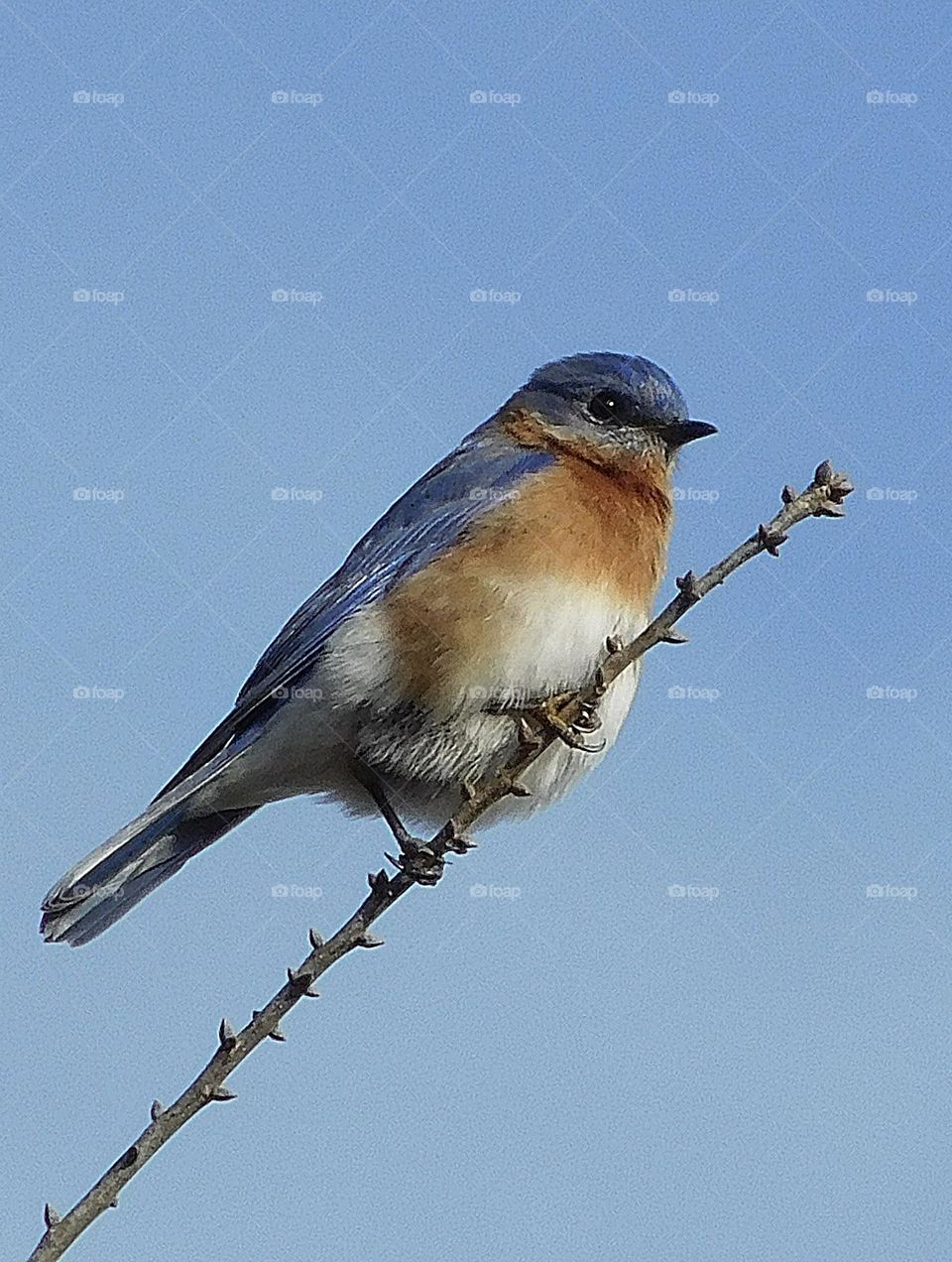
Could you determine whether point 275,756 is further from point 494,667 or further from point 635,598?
point 635,598

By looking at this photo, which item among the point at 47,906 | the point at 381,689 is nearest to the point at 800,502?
the point at 381,689

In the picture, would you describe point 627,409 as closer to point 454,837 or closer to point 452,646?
point 452,646

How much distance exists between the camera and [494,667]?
7750 mm

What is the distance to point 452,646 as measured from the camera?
785 cm

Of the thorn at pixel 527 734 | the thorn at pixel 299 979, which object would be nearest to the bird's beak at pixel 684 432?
the thorn at pixel 527 734

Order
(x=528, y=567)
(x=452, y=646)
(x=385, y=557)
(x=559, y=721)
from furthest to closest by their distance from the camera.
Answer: (x=385, y=557) < (x=528, y=567) < (x=452, y=646) < (x=559, y=721)

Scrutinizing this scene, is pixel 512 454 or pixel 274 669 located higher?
pixel 512 454

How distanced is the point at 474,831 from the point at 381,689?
3.17 feet

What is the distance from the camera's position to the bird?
779 centimetres

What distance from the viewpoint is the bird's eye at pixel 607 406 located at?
29.2ft

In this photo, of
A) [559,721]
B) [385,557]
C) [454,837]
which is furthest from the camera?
[385,557]

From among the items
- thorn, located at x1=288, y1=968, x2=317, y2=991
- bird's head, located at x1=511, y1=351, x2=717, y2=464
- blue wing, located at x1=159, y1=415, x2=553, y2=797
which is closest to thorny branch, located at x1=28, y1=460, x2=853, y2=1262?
thorn, located at x1=288, y1=968, x2=317, y2=991

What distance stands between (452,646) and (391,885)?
2312 millimetres

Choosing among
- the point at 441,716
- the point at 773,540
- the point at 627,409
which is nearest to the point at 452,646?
the point at 441,716
